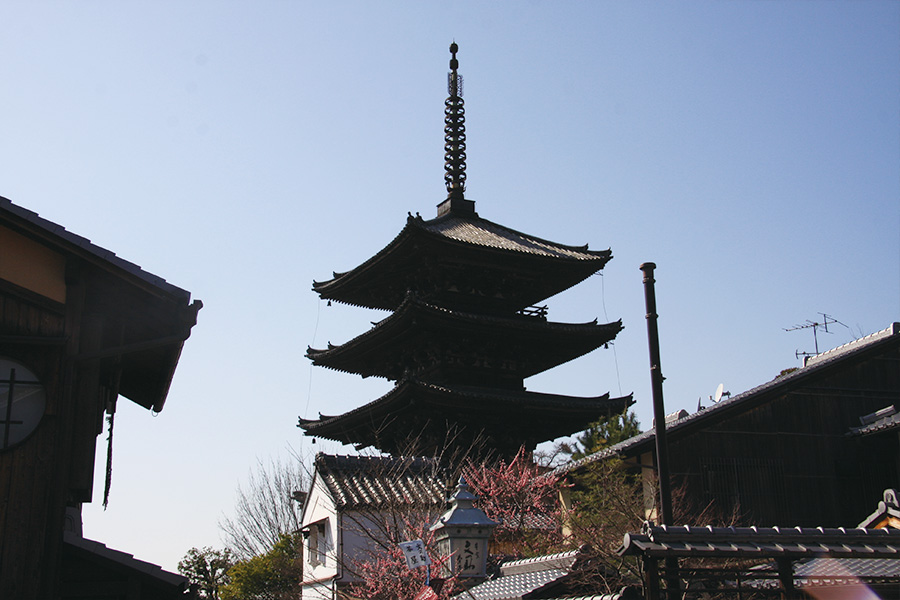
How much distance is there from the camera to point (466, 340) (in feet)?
92.1

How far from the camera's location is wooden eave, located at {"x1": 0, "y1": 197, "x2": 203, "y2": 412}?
1015cm

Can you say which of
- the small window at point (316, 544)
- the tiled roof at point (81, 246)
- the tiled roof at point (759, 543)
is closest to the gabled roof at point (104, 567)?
the tiled roof at point (81, 246)

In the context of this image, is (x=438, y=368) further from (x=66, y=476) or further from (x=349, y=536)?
(x=66, y=476)

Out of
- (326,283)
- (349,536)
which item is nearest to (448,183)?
(326,283)

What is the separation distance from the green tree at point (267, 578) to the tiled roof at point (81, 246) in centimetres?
2122

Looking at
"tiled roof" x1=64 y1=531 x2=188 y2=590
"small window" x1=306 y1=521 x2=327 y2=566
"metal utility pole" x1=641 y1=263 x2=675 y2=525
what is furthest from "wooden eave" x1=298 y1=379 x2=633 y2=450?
"tiled roof" x1=64 y1=531 x2=188 y2=590

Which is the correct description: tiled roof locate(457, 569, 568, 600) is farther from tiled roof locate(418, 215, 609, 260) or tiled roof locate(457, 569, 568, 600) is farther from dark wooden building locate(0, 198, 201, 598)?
tiled roof locate(418, 215, 609, 260)

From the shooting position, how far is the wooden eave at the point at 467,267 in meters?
27.9

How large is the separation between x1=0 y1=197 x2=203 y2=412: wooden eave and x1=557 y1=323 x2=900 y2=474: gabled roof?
475 inches

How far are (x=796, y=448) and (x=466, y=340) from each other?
992 cm

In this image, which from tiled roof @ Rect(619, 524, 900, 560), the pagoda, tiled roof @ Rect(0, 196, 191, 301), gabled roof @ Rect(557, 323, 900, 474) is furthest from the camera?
the pagoda

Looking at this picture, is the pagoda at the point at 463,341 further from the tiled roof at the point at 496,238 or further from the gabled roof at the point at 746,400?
the gabled roof at the point at 746,400

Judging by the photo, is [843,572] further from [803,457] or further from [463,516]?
[803,457]

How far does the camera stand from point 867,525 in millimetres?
15016
